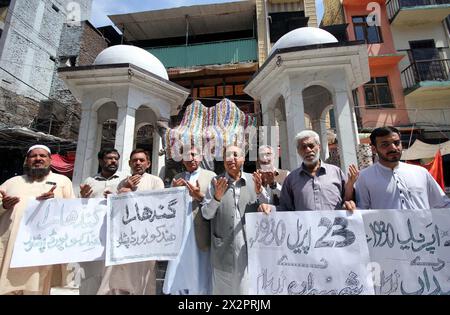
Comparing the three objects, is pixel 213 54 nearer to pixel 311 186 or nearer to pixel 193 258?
pixel 311 186

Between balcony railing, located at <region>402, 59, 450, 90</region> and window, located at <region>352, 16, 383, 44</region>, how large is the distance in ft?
8.27

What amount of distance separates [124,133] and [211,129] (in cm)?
222

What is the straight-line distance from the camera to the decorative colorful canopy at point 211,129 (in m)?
6.84

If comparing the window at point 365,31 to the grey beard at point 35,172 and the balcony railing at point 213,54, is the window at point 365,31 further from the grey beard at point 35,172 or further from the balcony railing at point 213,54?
the grey beard at point 35,172

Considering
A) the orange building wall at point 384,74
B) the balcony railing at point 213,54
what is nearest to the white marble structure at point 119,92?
the balcony railing at point 213,54

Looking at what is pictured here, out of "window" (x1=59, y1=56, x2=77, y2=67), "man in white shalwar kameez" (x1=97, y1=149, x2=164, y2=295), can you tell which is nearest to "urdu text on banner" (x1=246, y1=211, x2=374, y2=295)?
→ "man in white shalwar kameez" (x1=97, y1=149, x2=164, y2=295)

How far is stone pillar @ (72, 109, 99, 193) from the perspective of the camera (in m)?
6.38

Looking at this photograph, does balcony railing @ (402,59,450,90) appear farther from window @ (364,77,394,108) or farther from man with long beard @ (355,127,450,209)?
man with long beard @ (355,127,450,209)

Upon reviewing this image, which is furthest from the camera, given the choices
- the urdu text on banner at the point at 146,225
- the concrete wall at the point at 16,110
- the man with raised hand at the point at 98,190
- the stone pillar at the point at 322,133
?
the concrete wall at the point at 16,110

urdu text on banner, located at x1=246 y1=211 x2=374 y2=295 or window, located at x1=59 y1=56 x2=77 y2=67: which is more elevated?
window, located at x1=59 y1=56 x2=77 y2=67

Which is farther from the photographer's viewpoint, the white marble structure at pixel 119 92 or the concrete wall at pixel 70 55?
the concrete wall at pixel 70 55

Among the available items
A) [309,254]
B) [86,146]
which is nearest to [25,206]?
[309,254]

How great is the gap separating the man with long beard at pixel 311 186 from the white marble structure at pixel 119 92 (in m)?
4.41

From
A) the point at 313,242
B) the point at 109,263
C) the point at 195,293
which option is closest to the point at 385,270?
the point at 313,242
